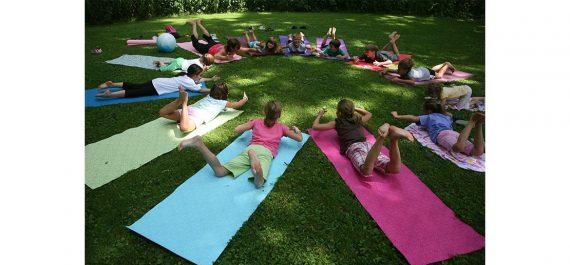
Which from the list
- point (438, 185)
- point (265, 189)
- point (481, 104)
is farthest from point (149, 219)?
point (481, 104)

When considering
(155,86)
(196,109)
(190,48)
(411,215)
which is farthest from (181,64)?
(411,215)

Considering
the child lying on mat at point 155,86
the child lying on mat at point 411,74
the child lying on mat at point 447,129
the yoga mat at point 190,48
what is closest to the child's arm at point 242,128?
the child lying on mat at point 155,86

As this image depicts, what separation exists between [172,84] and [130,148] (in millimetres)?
1910

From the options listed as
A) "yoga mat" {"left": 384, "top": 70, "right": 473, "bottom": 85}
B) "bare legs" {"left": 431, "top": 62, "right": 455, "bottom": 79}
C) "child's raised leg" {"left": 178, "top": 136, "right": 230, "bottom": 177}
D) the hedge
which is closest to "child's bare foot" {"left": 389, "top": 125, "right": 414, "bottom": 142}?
"child's raised leg" {"left": 178, "top": 136, "right": 230, "bottom": 177}

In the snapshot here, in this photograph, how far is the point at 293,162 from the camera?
12.7 feet

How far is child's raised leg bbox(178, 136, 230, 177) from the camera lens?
3.29 m

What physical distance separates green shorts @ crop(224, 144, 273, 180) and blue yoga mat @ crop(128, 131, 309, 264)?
6 centimetres

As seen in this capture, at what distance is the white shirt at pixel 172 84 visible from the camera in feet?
18.2

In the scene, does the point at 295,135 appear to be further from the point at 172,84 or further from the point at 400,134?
the point at 172,84

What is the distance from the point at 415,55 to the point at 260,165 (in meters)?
6.77

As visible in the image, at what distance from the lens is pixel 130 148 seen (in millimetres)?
4031

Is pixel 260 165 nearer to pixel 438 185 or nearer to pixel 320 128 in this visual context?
pixel 320 128

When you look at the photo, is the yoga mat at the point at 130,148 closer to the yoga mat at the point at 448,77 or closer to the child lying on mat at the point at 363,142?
the child lying on mat at the point at 363,142

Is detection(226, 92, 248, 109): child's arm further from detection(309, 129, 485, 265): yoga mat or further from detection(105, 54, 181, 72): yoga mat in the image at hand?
detection(105, 54, 181, 72): yoga mat
